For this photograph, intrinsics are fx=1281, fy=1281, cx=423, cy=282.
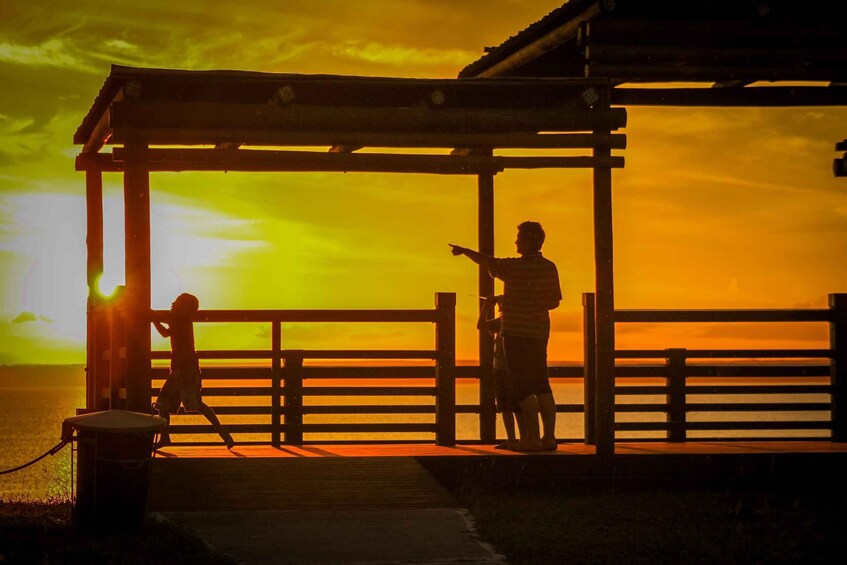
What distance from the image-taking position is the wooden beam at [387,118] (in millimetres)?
12156

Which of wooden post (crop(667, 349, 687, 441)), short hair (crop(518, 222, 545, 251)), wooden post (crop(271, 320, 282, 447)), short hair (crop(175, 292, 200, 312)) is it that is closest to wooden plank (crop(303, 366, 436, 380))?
wooden post (crop(271, 320, 282, 447))

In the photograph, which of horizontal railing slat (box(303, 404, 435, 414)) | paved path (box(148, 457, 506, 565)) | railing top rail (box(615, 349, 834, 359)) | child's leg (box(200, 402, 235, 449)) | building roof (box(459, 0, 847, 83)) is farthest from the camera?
horizontal railing slat (box(303, 404, 435, 414))

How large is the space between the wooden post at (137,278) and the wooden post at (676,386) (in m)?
6.74

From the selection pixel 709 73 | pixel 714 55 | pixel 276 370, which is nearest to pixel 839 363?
pixel 709 73

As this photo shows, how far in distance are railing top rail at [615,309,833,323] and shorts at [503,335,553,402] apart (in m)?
1.74

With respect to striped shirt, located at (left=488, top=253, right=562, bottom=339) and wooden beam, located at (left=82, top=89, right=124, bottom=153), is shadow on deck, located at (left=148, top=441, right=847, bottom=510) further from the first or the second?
wooden beam, located at (left=82, top=89, right=124, bottom=153)

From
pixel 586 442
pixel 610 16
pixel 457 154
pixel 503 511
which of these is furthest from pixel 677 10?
pixel 503 511

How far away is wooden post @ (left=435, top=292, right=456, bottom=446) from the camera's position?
44.8 feet

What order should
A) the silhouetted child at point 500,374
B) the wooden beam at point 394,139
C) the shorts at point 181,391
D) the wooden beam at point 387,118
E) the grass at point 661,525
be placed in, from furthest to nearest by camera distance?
1. the shorts at point 181,391
2. the silhouetted child at point 500,374
3. the wooden beam at point 394,139
4. the wooden beam at point 387,118
5. the grass at point 661,525

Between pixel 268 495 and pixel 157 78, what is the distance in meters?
4.01

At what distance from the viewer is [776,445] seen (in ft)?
46.6

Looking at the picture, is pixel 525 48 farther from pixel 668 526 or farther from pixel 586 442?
pixel 668 526

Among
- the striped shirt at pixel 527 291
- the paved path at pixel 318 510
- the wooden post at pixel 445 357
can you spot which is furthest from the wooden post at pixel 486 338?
the paved path at pixel 318 510

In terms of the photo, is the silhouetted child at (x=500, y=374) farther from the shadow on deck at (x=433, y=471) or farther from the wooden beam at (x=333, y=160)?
the wooden beam at (x=333, y=160)
